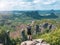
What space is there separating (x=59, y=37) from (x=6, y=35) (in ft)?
167

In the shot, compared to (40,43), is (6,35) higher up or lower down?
lower down

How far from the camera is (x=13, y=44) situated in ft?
294

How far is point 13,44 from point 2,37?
195 inches

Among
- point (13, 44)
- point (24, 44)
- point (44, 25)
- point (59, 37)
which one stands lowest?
point (44, 25)

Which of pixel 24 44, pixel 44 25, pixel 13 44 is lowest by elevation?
pixel 44 25

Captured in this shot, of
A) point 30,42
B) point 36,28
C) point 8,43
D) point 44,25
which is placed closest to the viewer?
point 30,42

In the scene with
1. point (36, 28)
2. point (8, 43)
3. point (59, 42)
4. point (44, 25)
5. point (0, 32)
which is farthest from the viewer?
point (44, 25)

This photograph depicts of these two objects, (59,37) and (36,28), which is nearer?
(59,37)

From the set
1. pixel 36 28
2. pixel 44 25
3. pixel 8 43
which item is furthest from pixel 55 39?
pixel 44 25

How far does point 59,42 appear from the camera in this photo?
123ft

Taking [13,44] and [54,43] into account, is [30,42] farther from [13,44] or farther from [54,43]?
[13,44]

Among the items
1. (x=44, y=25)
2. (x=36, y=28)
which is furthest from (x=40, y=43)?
(x=44, y=25)

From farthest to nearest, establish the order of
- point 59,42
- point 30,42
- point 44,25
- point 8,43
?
point 44,25 < point 8,43 < point 59,42 < point 30,42

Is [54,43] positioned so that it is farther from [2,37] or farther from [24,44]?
[2,37]
